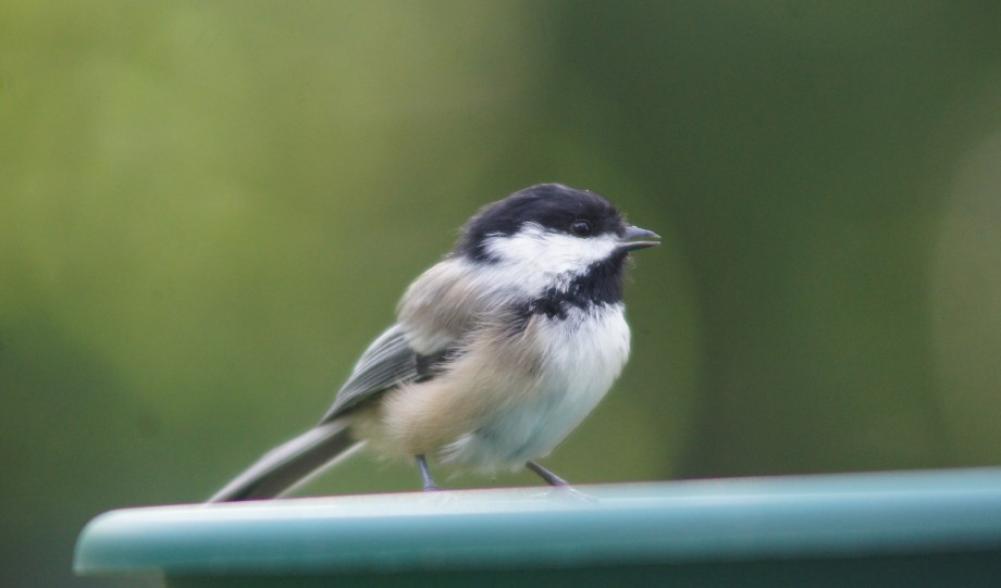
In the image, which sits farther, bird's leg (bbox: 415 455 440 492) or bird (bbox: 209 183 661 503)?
bird's leg (bbox: 415 455 440 492)

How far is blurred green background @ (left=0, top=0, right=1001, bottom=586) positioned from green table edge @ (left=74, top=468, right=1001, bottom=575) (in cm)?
245

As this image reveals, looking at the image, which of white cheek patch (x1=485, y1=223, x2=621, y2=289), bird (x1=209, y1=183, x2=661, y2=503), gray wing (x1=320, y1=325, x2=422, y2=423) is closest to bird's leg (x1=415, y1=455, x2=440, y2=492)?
bird (x1=209, y1=183, x2=661, y2=503)

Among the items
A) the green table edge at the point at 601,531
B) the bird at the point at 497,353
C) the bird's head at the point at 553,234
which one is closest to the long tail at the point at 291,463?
the bird at the point at 497,353

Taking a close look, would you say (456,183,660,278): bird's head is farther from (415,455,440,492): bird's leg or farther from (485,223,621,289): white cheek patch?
(415,455,440,492): bird's leg

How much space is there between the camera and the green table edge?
91 cm

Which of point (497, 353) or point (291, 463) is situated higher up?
point (497, 353)

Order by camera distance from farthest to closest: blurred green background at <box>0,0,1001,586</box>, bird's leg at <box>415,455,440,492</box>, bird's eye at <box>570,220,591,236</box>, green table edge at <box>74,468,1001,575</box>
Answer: blurred green background at <box>0,0,1001,586</box>
bird's eye at <box>570,220,591,236</box>
bird's leg at <box>415,455,440,492</box>
green table edge at <box>74,468,1001,575</box>

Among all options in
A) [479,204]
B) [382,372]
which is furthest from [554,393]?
[479,204]

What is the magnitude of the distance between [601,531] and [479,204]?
305cm

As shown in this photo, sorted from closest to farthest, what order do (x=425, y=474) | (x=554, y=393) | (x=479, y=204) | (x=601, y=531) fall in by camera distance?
(x=601, y=531)
(x=554, y=393)
(x=425, y=474)
(x=479, y=204)

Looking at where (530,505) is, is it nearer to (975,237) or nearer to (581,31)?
(581,31)

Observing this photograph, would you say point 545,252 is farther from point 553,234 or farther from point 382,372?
point 382,372

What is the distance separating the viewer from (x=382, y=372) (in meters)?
2.60

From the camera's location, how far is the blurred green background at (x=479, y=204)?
342 centimetres
